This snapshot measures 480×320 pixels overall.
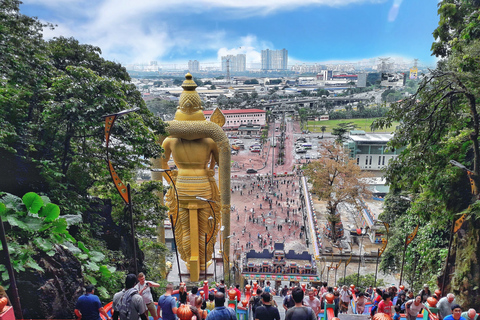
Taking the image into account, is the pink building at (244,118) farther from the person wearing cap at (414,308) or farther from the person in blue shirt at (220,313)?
the person in blue shirt at (220,313)

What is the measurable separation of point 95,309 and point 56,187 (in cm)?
408

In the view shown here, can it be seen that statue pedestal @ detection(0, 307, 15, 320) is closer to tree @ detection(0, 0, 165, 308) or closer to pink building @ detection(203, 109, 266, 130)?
tree @ detection(0, 0, 165, 308)

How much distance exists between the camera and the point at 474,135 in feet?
24.7

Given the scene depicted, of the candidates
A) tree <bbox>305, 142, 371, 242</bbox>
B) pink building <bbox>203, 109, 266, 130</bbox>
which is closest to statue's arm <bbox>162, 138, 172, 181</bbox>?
tree <bbox>305, 142, 371, 242</bbox>

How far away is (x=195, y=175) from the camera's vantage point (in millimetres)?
11422

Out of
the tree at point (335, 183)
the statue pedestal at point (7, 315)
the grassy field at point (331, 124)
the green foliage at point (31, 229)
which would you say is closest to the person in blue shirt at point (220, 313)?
the statue pedestal at point (7, 315)

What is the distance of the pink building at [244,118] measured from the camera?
65.9 meters

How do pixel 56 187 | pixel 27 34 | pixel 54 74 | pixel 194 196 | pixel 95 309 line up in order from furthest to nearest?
pixel 194 196, pixel 27 34, pixel 54 74, pixel 56 187, pixel 95 309

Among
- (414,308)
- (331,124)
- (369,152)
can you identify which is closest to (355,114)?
(331,124)

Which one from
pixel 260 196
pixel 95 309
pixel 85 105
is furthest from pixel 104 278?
pixel 260 196

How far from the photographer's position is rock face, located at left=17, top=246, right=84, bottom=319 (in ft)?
16.8

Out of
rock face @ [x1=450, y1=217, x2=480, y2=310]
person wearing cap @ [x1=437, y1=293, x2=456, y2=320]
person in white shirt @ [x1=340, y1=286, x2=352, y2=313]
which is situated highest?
person wearing cap @ [x1=437, y1=293, x2=456, y2=320]

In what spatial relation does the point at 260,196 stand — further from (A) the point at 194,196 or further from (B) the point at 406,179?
(B) the point at 406,179

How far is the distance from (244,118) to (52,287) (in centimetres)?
6260
